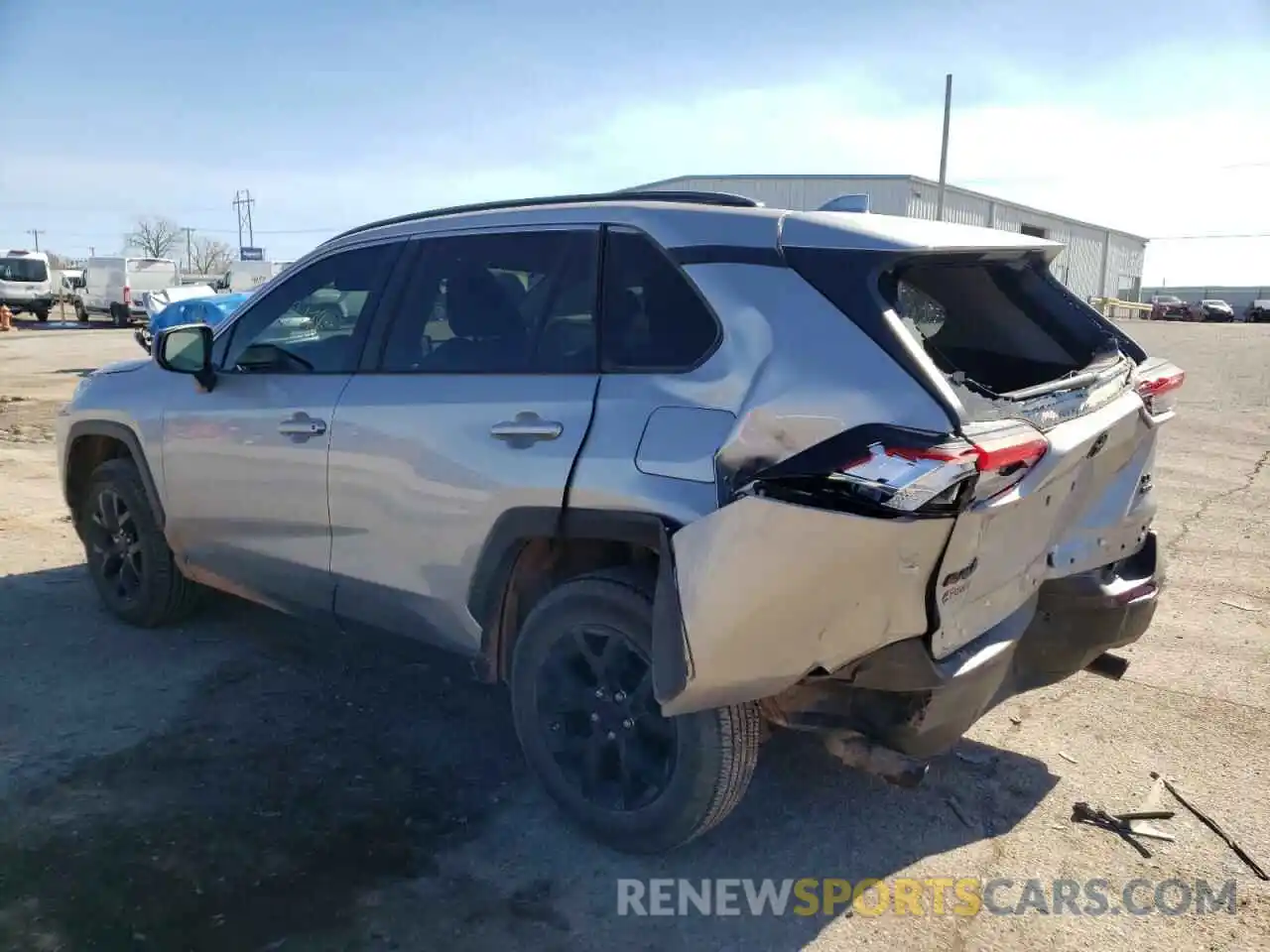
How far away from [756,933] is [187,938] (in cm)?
151

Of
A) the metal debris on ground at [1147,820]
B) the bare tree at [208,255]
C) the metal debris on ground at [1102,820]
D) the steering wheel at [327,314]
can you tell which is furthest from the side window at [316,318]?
the bare tree at [208,255]

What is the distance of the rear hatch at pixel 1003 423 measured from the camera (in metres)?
2.39

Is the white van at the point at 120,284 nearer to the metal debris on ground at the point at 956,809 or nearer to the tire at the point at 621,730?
the tire at the point at 621,730

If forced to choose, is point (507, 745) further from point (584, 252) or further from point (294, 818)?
point (584, 252)

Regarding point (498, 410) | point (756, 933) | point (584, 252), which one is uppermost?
point (584, 252)

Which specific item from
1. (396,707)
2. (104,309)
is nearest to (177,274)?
(104,309)

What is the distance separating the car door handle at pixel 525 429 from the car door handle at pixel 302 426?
876mm

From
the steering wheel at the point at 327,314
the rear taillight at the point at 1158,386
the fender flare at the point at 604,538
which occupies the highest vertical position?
the steering wheel at the point at 327,314

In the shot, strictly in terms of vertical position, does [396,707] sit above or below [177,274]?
below

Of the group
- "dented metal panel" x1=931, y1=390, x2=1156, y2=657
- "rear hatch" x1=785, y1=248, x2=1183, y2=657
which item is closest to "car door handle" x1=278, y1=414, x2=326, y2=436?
"rear hatch" x1=785, y1=248, x2=1183, y2=657

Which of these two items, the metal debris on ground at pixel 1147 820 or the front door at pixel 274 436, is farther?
the front door at pixel 274 436

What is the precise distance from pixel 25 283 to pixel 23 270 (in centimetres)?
47

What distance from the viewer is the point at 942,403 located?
2441 millimetres

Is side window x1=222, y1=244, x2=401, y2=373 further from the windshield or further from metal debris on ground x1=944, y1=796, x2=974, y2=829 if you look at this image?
the windshield
